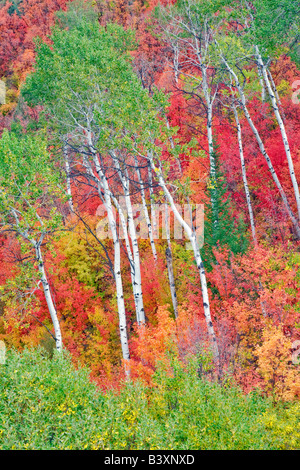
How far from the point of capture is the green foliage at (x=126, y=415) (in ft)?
27.7

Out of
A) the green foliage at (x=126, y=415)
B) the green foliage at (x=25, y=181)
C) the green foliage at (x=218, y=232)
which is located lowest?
the green foliage at (x=126, y=415)

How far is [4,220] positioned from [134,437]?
9.57m

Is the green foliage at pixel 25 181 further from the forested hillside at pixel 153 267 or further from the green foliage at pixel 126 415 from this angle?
the green foliage at pixel 126 415

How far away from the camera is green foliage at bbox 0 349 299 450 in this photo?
27.7 feet

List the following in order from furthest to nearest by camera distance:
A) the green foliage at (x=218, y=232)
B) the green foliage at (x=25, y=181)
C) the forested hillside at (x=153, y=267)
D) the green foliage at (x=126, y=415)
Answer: the green foliage at (x=218, y=232)
the green foliage at (x=25, y=181)
the forested hillside at (x=153, y=267)
the green foliage at (x=126, y=415)

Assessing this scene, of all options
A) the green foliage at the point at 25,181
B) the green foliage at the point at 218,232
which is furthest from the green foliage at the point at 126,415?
the green foliage at the point at 218,232

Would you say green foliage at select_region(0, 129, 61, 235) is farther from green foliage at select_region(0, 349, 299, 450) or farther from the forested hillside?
green foliage at select_region(0, 349, 299, 450)

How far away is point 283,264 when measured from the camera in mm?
15859

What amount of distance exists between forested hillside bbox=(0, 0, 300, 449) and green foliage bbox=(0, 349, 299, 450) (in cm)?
5

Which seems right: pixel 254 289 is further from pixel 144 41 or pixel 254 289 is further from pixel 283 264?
pixel 144 41

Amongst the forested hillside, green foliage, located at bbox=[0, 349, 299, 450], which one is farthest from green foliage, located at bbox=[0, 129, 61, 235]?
green foliage, located at bbox=[0, 349, 299, 450]

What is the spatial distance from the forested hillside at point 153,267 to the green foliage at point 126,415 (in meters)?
0.05
